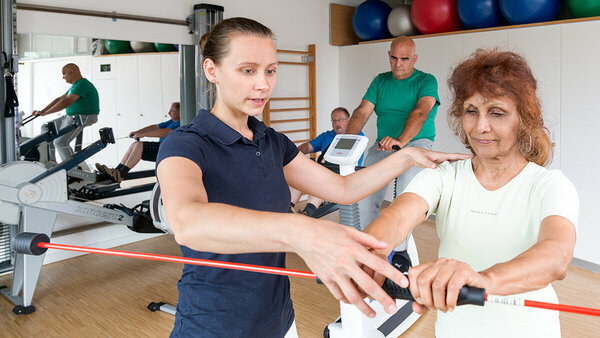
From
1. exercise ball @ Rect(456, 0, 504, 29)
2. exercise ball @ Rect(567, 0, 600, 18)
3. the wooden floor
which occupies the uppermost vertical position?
exercise ball @ Rect(456, 0, 504, 29)

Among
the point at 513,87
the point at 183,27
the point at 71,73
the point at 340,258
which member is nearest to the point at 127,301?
the point at 71,73

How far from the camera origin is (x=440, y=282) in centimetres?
83

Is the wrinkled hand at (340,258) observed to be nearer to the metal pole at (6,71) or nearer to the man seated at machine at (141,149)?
the metal pole at (6,71)

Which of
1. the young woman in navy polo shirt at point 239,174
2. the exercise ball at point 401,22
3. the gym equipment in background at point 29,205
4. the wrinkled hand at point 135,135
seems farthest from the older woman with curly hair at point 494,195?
the exercise ball at point 401,22

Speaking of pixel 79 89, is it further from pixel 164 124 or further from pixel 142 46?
pixel 164 124

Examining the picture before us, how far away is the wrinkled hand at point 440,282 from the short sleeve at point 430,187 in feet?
1.54

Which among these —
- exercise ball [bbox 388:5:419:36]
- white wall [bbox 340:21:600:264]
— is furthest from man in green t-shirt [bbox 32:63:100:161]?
exercise ball [bbox 388:5:419:36]

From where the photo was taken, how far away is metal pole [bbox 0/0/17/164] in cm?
361

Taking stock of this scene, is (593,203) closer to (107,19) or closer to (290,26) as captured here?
(290,26)

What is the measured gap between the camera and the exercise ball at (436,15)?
492 centimetres

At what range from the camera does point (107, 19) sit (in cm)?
421

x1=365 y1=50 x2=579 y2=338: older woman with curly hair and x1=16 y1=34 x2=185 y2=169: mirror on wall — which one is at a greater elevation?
x1=16 y1=34 x2=185 y2=169: mirror on wall

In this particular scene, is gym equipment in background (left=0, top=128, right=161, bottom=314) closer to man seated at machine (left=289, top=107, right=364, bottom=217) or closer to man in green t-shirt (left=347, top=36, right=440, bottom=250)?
man seated at machine (left=289, top=107, right=364, bottom=217)

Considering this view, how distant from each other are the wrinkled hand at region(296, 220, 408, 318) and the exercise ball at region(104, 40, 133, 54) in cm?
401
